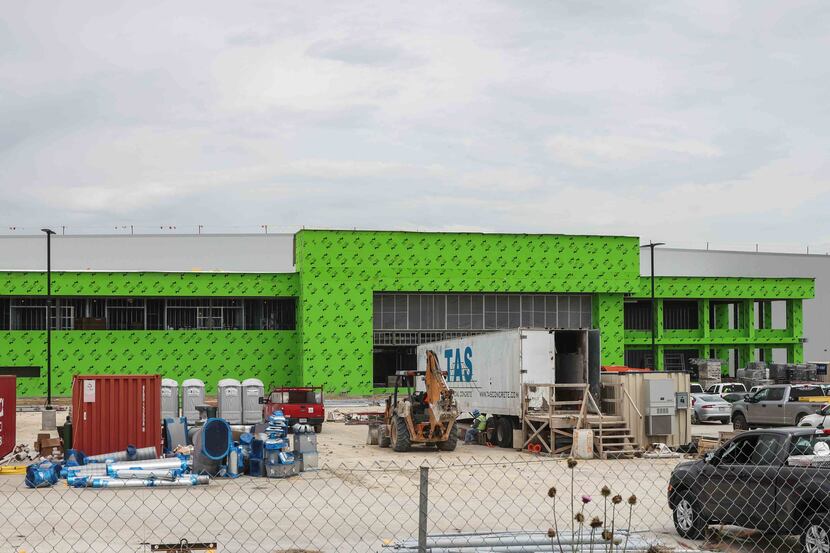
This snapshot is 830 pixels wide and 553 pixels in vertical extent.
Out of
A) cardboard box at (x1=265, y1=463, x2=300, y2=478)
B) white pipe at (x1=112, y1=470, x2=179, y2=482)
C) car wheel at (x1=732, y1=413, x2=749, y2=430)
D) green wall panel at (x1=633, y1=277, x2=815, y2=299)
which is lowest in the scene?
car wheel at (x1=732, y1=413, x2=749, y2=430)

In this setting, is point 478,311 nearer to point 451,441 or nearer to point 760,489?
point 451,441

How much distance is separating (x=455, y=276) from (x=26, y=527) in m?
49.2

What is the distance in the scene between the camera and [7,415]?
24953 millimetres

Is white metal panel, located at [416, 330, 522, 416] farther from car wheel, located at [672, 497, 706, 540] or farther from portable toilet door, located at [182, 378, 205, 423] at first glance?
car wheel, located at [672, 497, 706, 540]

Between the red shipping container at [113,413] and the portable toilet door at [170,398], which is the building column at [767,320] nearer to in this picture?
the portable toilet door at [170,398]

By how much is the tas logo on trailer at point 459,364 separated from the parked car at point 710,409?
396 inches

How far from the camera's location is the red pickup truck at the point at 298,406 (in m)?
36.0

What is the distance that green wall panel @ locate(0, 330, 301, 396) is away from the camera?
6016cm

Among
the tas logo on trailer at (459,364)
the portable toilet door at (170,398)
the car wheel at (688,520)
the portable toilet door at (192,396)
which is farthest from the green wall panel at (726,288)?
the car wheel at (688,520)

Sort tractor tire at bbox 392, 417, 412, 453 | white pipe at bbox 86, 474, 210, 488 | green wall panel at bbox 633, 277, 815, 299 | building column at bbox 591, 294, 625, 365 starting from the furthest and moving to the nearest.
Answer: green wall panel at bbox 633, 277, 815, 299
building column at bbox 591, 294, 625, 365
tractor tire at bbox 392, 417, 412, 453
white pipe at bbox 86, 474, 210, 488

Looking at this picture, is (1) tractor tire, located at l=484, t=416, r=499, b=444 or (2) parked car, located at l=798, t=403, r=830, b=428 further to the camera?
(1) tractor tire, located at l=484, t=416, r=499, b=444

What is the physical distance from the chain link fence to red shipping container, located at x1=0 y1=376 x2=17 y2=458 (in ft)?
10.9

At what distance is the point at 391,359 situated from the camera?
211 feet

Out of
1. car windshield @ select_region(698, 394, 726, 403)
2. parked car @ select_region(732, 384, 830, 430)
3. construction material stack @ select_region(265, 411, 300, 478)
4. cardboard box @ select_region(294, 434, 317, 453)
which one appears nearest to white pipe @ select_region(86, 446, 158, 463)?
construction material stack @ select_region(265, 411, 300, 478)
